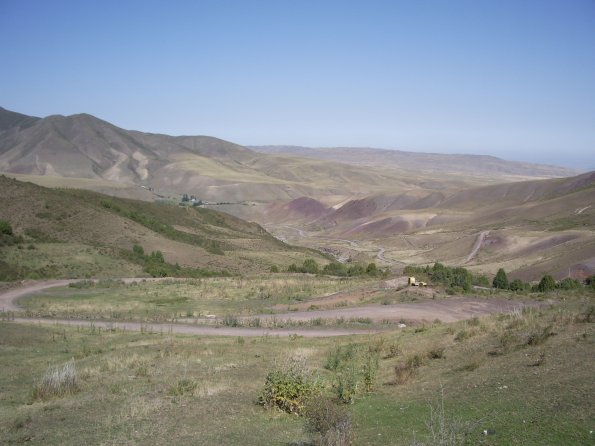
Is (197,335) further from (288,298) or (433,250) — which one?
(433,250)

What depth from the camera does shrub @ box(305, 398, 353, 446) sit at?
26.8ft

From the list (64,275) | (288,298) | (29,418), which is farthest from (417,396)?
(64,275)

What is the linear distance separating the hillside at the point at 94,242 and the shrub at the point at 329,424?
37310 mm

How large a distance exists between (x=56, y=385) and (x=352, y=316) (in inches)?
625

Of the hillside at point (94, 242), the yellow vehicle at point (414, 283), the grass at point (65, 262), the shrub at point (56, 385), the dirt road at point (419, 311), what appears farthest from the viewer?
the hillside at point (94, 242)

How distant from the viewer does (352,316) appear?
26469 mm

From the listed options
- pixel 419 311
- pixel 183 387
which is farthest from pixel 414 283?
pixel 183 387

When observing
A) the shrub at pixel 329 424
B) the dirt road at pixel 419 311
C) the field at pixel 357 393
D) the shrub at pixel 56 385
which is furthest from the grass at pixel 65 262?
the shrub at pixel 329 424

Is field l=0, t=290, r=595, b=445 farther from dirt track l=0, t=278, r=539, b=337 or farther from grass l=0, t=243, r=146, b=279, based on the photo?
grass l=0, t=243, r=146, b=279

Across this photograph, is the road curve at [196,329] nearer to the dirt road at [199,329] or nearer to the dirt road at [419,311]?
the dirt road at [199,329]

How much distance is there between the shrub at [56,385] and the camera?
41.5 feet

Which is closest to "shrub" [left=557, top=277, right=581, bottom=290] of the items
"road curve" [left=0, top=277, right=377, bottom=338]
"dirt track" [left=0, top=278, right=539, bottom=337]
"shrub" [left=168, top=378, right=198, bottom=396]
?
"dirt track" [left=0, top=278, right=539, bottom=337]

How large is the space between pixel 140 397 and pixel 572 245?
63931 mm

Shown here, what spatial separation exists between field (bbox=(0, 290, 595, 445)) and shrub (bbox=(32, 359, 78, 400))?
0.29ft
